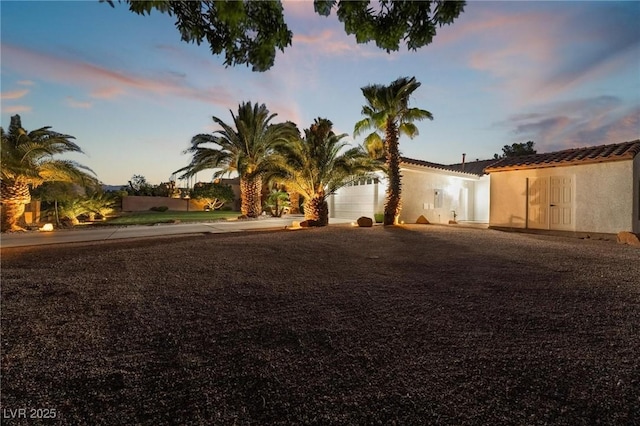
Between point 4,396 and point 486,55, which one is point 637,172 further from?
point 4,396

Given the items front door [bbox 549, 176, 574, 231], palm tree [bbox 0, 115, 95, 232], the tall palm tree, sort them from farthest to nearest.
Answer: the tall palm tree
palm tree [bbox 0, 115, 95, 232]
front door [bbox 549, 176, 574, 231]

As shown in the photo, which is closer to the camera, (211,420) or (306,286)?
(211,420)

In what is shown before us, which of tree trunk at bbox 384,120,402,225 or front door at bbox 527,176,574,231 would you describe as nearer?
front door at bbox 527,176,574,231

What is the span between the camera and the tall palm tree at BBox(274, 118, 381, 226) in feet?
46.8

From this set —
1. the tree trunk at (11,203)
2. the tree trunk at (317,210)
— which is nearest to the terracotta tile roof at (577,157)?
the tree trunk at (317,210)

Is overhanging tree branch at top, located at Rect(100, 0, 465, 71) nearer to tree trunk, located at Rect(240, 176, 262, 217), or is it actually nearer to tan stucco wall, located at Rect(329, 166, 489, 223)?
tan stucco wall, located at Rect(329, 166, 489, 223)

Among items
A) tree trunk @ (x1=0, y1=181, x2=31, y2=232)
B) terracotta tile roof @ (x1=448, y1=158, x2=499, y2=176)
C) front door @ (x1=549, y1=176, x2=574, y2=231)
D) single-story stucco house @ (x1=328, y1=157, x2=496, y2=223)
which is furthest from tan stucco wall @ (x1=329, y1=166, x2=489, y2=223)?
tree trunk @ (x1=0, y1=181, x2=31, y2=232)

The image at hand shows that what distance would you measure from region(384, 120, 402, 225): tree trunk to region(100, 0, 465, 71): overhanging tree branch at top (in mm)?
11846

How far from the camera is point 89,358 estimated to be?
2.61 m

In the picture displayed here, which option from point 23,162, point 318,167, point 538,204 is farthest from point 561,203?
point 23,162

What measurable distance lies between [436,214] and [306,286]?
16.1m

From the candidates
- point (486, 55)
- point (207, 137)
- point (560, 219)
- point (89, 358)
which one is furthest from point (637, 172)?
point (207, 137)

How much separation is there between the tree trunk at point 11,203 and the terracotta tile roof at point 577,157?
70.1 ft

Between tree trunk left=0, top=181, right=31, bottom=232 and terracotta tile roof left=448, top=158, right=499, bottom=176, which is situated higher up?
terracotta tile roof left=448, top=158, right=499, bottom=176
